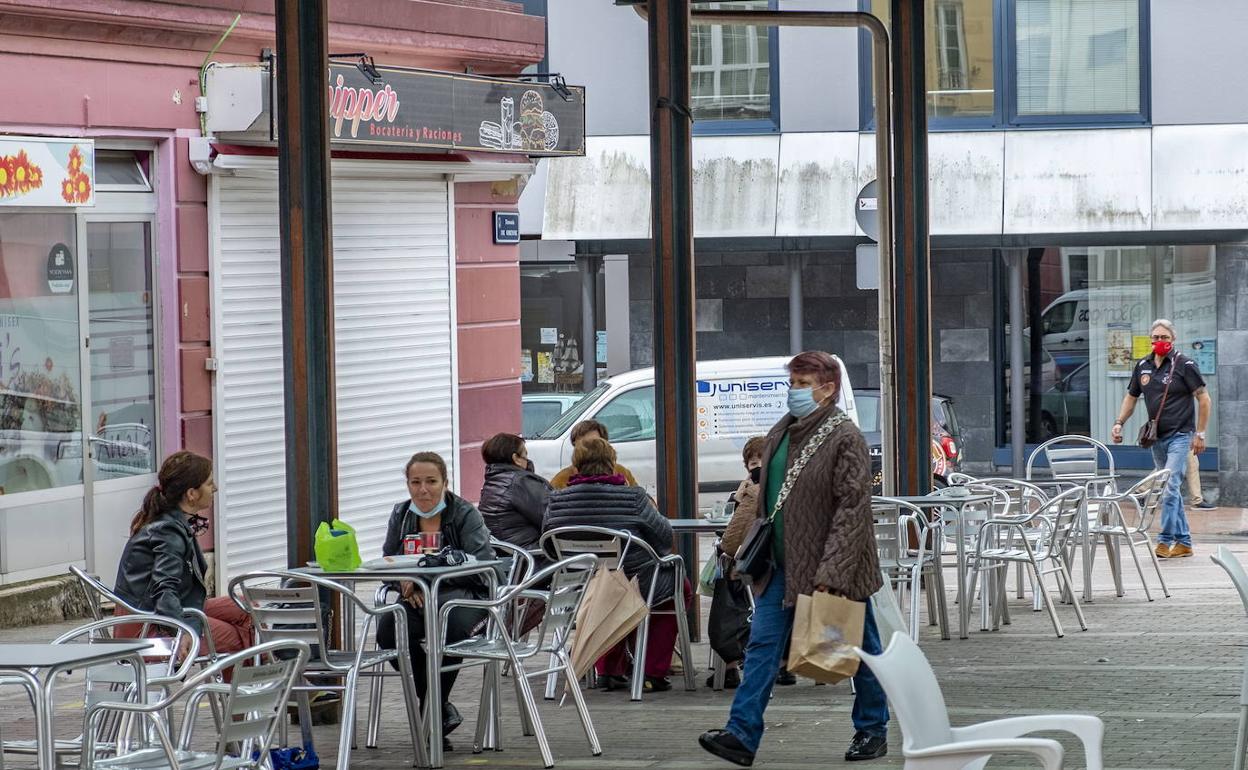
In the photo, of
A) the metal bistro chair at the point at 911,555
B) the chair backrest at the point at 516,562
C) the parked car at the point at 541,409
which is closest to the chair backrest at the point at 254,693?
the chair backrest at the point at 516,562

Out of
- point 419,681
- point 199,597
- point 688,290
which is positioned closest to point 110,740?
point 199,597

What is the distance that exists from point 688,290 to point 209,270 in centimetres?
425

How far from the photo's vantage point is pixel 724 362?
17.1 meters

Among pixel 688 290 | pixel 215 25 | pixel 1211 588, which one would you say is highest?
pixel 215 25

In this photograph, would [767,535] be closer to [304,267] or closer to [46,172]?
[304,267]

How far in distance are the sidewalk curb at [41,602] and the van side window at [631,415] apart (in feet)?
18.7

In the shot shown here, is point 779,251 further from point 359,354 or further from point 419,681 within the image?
point 419,681

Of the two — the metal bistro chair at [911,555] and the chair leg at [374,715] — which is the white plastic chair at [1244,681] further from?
the chair leg at [374,715]

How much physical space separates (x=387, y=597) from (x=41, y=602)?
4.10 meters

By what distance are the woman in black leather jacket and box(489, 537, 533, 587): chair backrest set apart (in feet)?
0.57

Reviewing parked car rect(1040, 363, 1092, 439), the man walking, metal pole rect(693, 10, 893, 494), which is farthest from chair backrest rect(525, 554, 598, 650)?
parked car rect(1040, 363, 1092, 439)

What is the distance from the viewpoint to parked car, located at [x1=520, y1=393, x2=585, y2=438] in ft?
60.7

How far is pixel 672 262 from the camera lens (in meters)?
10.9

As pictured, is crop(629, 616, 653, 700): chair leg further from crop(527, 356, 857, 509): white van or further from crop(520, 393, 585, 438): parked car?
crop(520, 393, 585, 438): parked car
